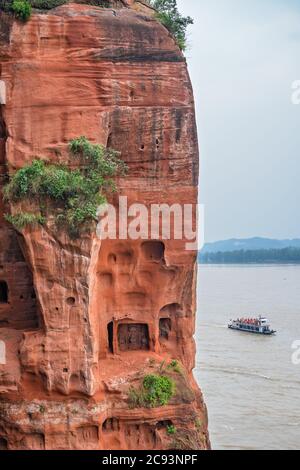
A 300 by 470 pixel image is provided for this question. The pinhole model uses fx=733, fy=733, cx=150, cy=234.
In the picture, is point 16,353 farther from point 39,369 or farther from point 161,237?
point 161,237

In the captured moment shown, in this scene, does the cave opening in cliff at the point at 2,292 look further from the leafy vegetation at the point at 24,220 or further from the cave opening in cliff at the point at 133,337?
A: the cave opening in cliff at the point at 133,337

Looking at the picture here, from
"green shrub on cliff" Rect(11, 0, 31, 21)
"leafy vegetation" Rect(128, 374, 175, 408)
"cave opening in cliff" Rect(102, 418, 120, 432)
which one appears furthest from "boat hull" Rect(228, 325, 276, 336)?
"green shrub on cliff" Rect(11, 0, 31, 21)

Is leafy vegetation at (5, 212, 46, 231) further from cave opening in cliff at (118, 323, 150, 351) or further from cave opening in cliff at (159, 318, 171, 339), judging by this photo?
cave opening in cliff at (159, 318, 171, 339)

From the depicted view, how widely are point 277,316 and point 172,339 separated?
90.9 ft

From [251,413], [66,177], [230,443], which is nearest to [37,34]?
[66,177]

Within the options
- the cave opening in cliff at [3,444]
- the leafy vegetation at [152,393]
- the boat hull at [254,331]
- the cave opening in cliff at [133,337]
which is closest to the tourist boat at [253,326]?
the boat hull at [254,331]

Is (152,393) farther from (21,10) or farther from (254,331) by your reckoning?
(254,331)

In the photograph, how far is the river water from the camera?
22.4m

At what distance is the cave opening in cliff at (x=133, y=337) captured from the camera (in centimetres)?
1745

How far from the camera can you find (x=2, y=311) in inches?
661

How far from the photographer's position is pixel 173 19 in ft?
59.0

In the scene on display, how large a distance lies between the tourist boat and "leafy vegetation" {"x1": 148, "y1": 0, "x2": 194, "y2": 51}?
23.1 m

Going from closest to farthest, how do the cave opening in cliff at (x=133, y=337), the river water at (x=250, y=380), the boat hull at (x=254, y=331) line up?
1. the cave opening in cliff at (x=133, y=337)
2. the river water at (x=250, y=380)
3. the boat hull at (x=254, y=331)

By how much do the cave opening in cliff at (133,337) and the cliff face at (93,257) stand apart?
0.02 m
